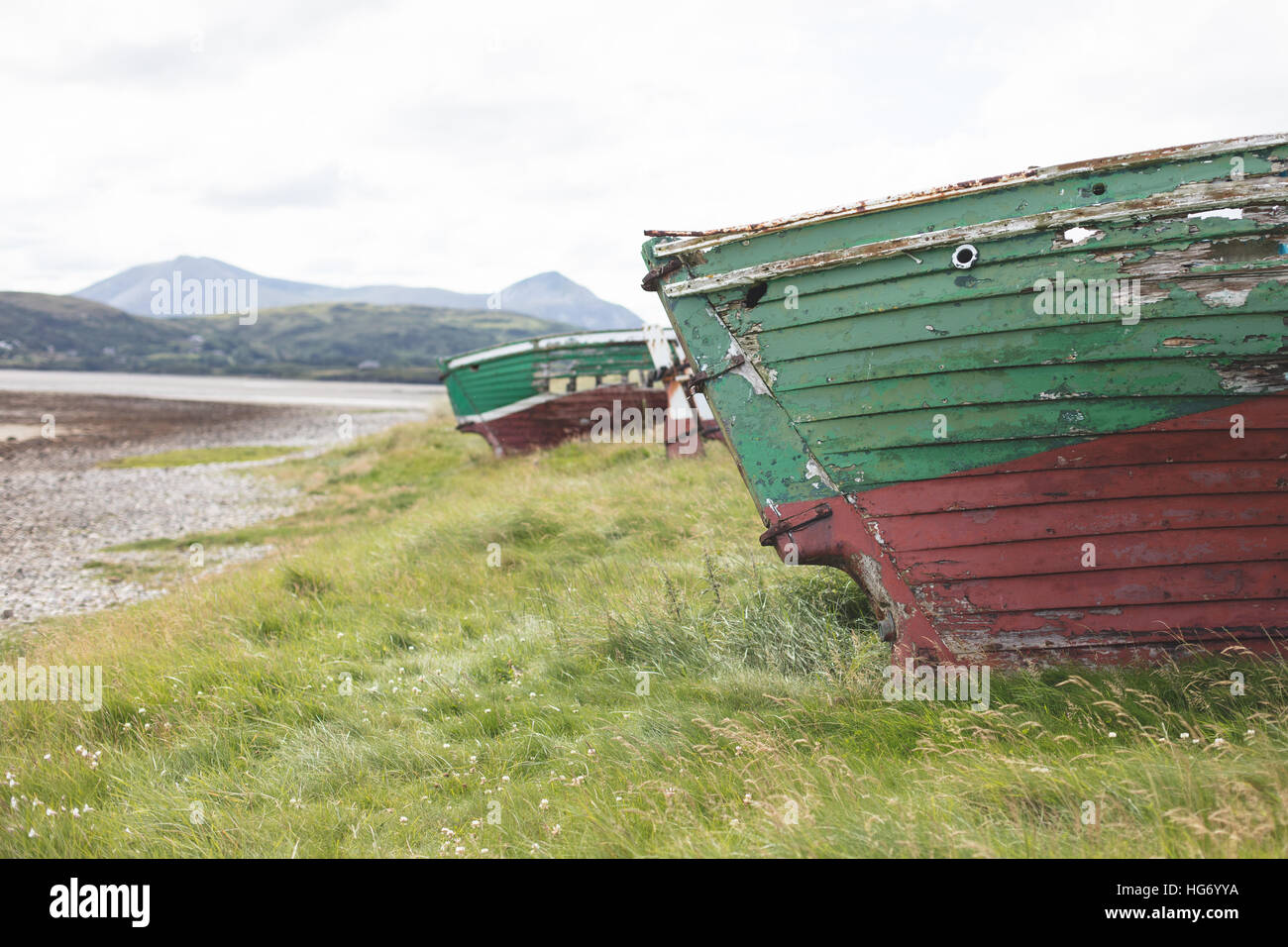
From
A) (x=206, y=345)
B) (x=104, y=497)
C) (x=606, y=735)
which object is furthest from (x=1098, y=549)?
(x=206, y=345)

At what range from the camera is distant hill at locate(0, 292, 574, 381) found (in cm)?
12469

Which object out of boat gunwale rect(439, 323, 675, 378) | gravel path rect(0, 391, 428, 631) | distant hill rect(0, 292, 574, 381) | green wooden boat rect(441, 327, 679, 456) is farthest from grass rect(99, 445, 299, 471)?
distant hill rect(0, 292, 574, 381)

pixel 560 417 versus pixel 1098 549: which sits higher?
pixel 560 417

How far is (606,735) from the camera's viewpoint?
165 inches

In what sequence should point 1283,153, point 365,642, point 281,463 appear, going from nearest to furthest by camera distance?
point 1283,153 < point 365,642 < point 281,463

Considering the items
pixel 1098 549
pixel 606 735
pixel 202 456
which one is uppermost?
pixel 202 456

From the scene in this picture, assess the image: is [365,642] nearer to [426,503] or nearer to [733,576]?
[733,576]

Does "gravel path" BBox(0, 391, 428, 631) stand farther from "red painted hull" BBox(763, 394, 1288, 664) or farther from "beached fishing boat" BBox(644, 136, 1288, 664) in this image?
"red painted hull" BBox(763, 394, 1288, 664)

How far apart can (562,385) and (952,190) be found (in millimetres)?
13201

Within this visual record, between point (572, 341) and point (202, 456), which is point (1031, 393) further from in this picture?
point (202, 456)

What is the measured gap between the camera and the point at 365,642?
6199 mm

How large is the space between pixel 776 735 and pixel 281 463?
25.0 m

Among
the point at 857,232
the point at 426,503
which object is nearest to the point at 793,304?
the point at 857,232
